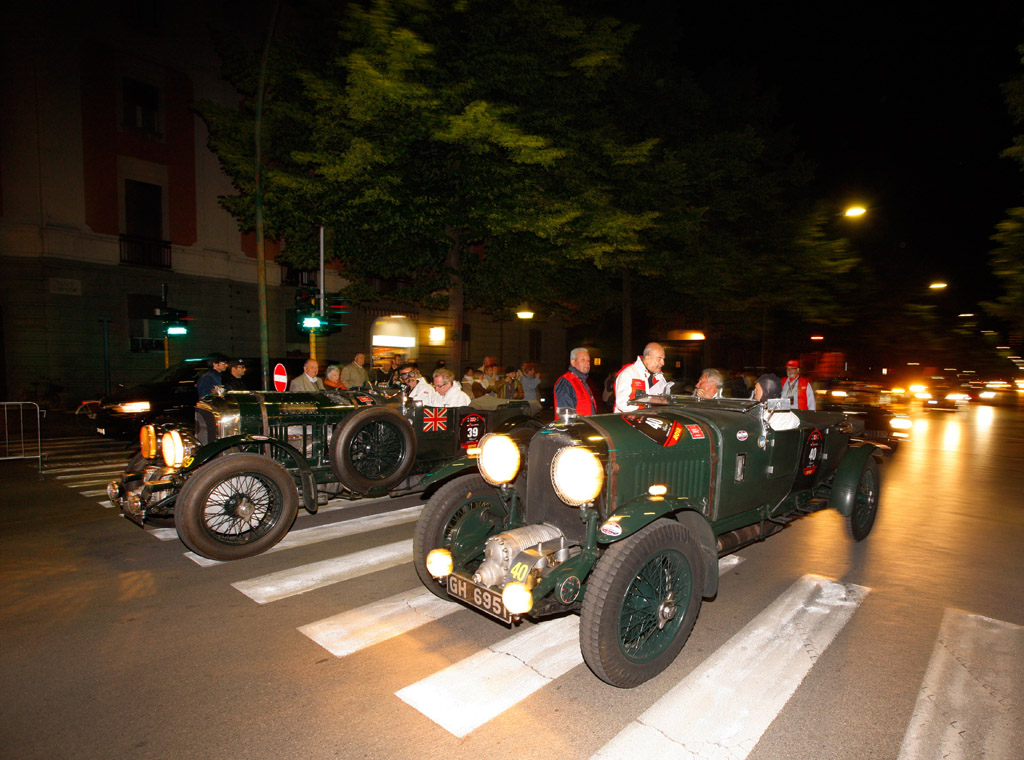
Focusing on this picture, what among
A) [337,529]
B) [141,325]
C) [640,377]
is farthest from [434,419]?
[141,325]

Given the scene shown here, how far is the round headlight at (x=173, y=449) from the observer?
5.47 meters

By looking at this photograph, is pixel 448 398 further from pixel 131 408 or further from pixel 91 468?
pixel 131 408

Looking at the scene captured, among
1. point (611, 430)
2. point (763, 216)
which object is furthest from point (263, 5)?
point (611, 430)

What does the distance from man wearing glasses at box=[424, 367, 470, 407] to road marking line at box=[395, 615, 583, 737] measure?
3.96 meters

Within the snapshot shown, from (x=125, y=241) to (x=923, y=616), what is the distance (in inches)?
880

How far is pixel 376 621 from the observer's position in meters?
4.01

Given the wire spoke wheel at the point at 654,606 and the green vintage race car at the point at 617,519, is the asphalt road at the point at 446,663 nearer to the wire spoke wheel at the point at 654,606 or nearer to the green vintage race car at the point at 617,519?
the wire spoke wheel at the point at 654,606

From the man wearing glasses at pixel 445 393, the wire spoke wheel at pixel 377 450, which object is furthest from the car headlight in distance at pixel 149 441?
the man wearing glasses at pixel 445 393

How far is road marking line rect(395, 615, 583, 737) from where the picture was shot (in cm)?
298

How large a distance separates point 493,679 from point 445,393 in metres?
4.58

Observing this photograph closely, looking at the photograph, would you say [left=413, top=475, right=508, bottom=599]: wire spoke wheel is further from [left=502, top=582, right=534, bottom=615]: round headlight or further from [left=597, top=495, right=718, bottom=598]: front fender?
[left=597, top=495, right=718, bottom=598]: front fender

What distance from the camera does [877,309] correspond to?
20516mm

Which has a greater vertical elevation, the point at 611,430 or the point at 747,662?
the point at 611,430

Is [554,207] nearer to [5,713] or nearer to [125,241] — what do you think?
[5,713]
